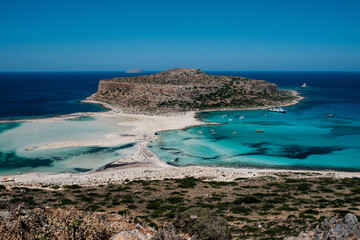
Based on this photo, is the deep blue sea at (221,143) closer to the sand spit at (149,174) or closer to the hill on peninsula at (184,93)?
the sand spit at (149,174)

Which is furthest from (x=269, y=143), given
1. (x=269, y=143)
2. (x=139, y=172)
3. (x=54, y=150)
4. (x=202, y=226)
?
(x=202, y=226)

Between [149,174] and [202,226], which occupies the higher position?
[202,226]

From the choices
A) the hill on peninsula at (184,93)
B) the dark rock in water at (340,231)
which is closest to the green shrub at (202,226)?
the dark rock in water at (340,231)

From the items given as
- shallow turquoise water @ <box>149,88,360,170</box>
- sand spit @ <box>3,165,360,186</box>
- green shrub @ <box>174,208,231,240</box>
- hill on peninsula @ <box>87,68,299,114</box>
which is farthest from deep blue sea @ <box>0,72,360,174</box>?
green shrub @ <box>174,208,231,240</box>

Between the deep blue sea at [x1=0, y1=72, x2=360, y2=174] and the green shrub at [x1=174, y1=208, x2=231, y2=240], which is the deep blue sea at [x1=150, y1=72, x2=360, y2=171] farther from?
the green shrub at [x1=174, y1=208, x2=231, y2=240]

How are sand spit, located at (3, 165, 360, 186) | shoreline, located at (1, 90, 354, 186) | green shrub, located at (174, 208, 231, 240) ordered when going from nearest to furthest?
green shrub, located at (174, 208, 231, 240)
sand spit, located at (3, 165, 360, 186)
shoreline, located at (1, 90, 354, 186)

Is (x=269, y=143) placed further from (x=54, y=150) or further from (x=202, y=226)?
(x=202, y=226)

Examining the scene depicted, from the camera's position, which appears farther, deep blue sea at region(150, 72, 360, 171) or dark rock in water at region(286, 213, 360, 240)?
deep blue sea at region(150, 72, 360, 171)
